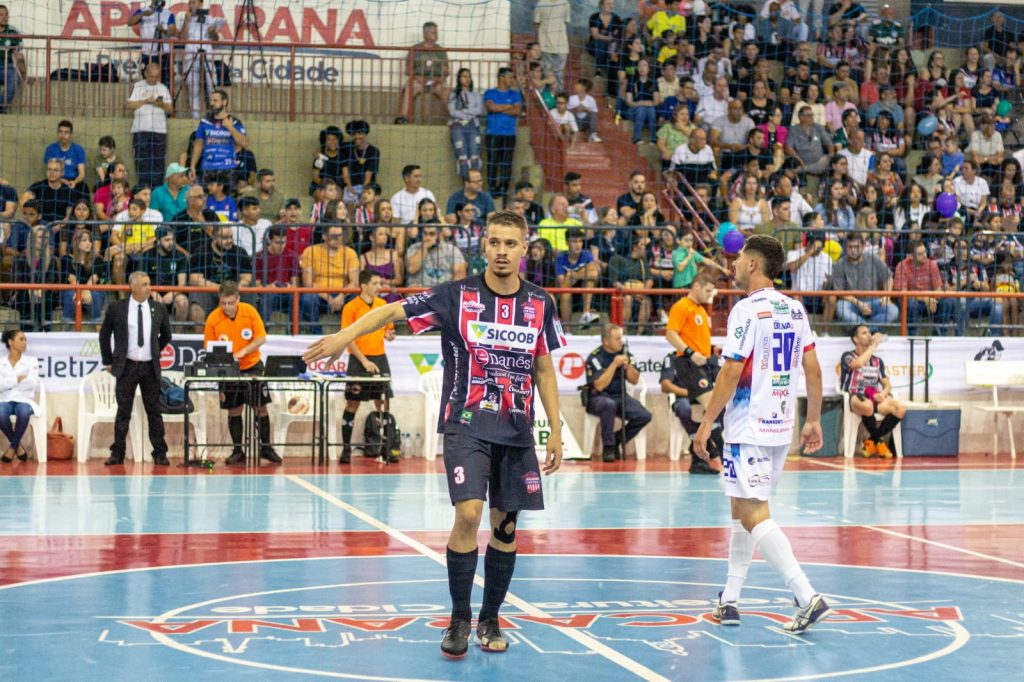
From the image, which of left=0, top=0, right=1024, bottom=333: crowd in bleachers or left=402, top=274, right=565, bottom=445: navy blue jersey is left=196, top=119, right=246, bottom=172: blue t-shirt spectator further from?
left=402, top=274, right=565, bottom=445: navy blue jersey

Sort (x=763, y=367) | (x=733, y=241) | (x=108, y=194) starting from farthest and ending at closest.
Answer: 1. (x=108, y=194)
2. (x=733, y=241)
3. (x=763, y=367)

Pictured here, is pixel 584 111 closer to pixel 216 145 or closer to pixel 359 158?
pixel 359 158

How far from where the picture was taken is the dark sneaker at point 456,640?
274 inches

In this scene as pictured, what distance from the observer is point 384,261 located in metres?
19.5

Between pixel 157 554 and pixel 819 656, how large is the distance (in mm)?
5172

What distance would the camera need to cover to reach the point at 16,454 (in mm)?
17984

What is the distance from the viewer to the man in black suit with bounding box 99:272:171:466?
57.4 ft

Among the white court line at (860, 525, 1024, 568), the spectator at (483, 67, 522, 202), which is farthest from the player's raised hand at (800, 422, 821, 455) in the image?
the spectator at (483, 67, 522, 202)

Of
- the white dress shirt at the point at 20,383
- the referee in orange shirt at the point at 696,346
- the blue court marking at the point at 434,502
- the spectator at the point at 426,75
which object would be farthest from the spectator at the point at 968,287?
the white dress shirt at the point at 20,383

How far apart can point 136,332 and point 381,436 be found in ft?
10.8

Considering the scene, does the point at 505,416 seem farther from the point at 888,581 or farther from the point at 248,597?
the point at 888,581

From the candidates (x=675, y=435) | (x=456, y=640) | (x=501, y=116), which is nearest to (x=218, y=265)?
(x=501, y=116)

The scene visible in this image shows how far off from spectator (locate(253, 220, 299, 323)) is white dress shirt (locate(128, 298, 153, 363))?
1958 millimetres

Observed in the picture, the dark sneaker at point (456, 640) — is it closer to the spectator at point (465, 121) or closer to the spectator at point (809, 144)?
the spectator at point (465, 121)
